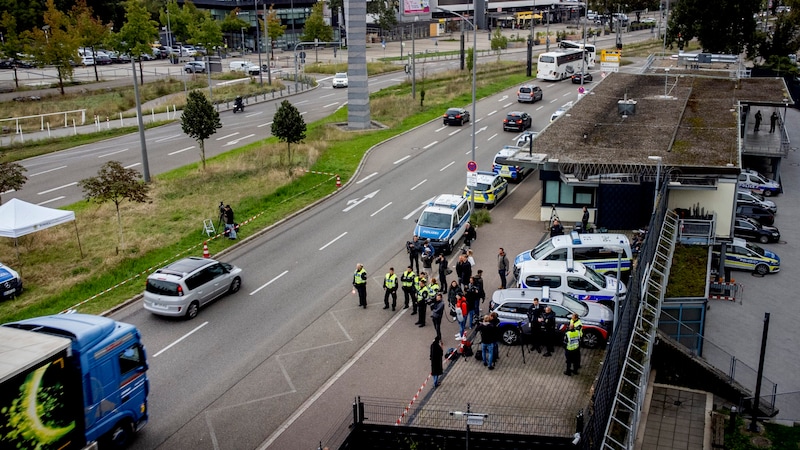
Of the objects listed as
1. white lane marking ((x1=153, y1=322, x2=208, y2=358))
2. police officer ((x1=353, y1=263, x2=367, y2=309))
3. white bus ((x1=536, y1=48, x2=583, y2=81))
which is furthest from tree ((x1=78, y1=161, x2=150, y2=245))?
white bus ((x1=536, y1=48, x2=583, y2=81))

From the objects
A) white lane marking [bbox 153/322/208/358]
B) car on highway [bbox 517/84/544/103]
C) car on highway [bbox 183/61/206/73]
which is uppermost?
car on highway [bbox 183/61/206/73]

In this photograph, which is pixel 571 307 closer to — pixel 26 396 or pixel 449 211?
pixel 449 211

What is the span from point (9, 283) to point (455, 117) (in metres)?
34.2

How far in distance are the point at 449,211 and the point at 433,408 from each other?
505 inches

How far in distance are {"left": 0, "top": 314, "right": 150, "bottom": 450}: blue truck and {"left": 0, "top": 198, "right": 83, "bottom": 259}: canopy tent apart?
12285 millimetres

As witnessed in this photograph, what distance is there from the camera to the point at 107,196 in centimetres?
2894

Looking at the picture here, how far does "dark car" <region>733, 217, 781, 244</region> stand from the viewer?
34.1m

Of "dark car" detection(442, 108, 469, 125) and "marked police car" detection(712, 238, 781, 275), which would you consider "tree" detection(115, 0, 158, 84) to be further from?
"marked police car" detection(712, 238, 781, 275)

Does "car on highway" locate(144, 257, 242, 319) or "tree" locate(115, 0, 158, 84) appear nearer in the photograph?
"car on highway" locate(144, 257, 242, 319)

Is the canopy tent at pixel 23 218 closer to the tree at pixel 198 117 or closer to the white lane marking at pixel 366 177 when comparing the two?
the tree at pixel 198 117

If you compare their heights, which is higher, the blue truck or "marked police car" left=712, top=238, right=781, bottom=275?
the blue truck

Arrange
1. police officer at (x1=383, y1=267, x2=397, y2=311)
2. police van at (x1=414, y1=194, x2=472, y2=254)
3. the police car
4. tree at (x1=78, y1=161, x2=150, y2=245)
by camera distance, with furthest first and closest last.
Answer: the police car < tree at (x1=78, y1=161, x2=150, y2=245) < police van at (x1=414, y1=194, x2=472, y2=254) < police officer at (x1=383, y1=267, x2=397, y2=311)

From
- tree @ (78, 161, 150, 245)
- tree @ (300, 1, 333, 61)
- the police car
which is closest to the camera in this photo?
tree @ (78, 161, 150, 245)

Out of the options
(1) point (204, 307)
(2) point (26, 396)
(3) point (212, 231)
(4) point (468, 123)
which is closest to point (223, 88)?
(4) point (468, 123)
